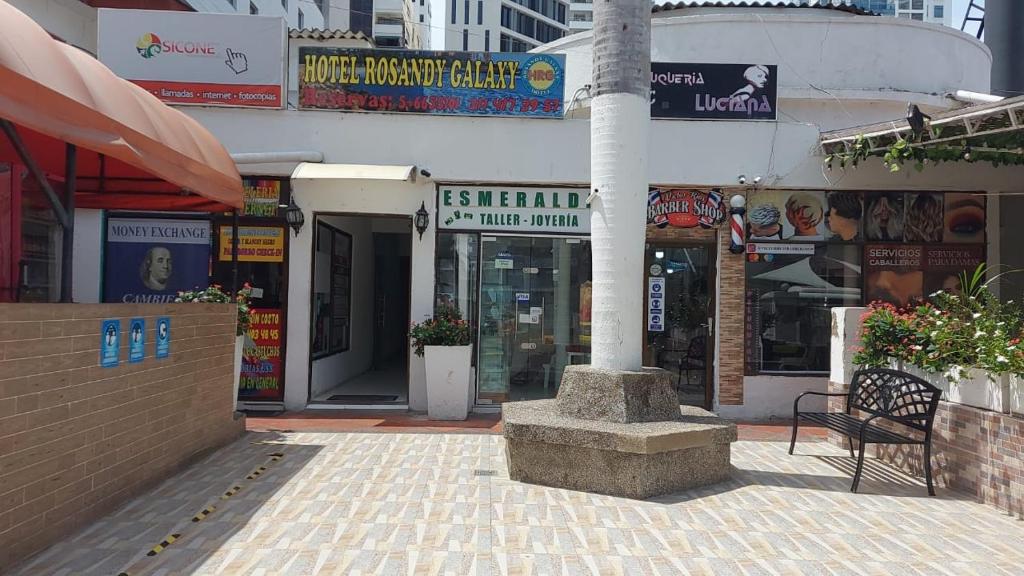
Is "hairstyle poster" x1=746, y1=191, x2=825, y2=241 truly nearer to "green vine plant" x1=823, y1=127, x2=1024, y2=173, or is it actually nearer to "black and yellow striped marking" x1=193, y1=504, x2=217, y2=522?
"green vine plant" x1=823, y1=127, x2=1024, y2=173

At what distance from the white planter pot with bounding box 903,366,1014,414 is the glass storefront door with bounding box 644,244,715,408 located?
11.9 feet

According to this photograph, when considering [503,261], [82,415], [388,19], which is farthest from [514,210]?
[388,19]

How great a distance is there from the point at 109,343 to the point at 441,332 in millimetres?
4336

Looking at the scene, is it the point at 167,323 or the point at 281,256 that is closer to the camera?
the point at 167,323

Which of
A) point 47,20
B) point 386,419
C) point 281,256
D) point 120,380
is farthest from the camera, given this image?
point 47,20

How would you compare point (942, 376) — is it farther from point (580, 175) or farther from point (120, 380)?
point (120, 380)

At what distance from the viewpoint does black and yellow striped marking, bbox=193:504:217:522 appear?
4.67m

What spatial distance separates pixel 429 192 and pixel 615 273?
4093mm

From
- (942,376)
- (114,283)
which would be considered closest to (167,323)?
(114,283)

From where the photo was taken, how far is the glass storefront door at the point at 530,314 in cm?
946

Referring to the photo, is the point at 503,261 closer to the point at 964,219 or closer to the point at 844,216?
the point at 844,216

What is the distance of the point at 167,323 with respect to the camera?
5652 mm

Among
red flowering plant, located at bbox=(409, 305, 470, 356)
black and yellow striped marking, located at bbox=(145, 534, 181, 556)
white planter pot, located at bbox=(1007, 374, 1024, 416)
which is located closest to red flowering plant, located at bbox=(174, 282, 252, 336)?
red flowering plant, located at bbox=(409, 305, 470, 356)

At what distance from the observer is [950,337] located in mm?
5891
